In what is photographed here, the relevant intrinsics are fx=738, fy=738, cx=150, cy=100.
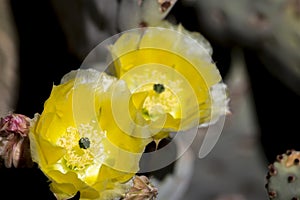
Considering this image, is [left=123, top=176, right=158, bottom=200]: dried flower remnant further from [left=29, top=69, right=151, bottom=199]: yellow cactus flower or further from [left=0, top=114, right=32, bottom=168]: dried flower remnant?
[left=0, top=114, right=32, bottom=168]: dried flower remnant

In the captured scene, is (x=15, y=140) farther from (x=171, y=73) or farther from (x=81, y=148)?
(x=171, y=73)

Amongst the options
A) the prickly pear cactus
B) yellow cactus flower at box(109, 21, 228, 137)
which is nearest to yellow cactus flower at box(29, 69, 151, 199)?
yellow cactus flower at box(109, 21, 228, 137)

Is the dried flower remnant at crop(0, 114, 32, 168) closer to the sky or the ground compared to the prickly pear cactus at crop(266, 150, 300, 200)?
closer to the sky

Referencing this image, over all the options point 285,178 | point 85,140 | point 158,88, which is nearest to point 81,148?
point 85,140

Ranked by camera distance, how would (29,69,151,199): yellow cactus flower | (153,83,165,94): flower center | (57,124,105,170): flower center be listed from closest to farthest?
(29,69,151,199): yellow cactus flower < (57,124,105,170): flower center < (153,83,165,94): flower center

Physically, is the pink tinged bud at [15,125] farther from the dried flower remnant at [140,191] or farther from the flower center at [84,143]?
the dried flower remnant at [140,191]

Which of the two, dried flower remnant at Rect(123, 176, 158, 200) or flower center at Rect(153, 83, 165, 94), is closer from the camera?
dried flower remnant at Rect(123, 176, 158, 200)

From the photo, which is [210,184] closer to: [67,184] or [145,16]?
[145,16]
